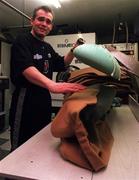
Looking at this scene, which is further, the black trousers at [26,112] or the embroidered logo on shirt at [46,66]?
the embroidered logo on shirt at [46,66]

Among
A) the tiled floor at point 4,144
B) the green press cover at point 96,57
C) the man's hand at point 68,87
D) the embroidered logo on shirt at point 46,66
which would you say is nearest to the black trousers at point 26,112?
the embroidered logo on shirt at point 46,66

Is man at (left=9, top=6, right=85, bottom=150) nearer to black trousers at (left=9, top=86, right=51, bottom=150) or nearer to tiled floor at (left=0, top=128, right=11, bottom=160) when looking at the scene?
black trousers at (left=9, top=86, right=51, bottom=150)

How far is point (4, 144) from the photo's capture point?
3.35 m

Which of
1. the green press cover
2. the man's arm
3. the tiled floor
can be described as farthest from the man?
the tiled floor

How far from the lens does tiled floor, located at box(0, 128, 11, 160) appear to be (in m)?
2.92

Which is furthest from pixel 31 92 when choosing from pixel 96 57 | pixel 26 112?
pixel 96 57

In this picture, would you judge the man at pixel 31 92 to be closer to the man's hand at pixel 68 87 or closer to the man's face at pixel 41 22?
the man's face at pixel 41 22

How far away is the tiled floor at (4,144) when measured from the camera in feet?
9.57

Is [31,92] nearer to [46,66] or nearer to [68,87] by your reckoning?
[46,66]

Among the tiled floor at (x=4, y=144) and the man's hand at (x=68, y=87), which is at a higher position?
the man's hand at (x=68, y=87)

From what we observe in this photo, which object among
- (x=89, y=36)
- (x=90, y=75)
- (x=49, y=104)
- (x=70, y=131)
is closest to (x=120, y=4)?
(x=89, y=36)

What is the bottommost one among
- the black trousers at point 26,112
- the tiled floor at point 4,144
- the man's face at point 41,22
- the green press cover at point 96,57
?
the tiled floor at point 4,144

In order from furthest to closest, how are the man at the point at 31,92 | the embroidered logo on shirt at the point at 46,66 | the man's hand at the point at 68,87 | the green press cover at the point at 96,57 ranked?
the embroidered logo on shirt at the point at 46,66
the man at the point at 31,92
the man's hand at the point at 68,87
the green press cover at the point at 96,57

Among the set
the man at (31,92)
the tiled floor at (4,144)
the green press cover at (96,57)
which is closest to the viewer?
the green press cover at (96,57)
